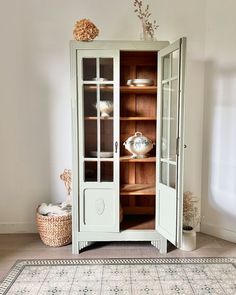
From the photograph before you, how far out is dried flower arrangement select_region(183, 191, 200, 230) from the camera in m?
3.02

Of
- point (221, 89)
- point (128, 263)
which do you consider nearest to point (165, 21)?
point (221, 89)

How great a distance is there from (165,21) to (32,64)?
151cm

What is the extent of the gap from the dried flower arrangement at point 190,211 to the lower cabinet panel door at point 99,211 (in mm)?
739

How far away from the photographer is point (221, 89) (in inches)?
121

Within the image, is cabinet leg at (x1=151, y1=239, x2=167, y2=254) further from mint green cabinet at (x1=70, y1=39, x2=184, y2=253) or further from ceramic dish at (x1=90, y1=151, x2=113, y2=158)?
ceramic dish at (x1=90, y1=151, x2=113, y2=158)

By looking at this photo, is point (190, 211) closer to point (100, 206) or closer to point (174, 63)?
point (100, 206)

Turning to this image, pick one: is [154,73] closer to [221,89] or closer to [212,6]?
[221,89]

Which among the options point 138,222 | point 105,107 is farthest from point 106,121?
point 138,222

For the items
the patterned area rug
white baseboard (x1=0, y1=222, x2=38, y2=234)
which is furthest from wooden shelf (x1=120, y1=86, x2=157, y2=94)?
white baseboard (x1=0, y1=222, x2=38, y2=234)

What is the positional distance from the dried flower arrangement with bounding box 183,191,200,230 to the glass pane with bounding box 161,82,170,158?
2.09 feet

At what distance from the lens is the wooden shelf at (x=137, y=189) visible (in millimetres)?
2881

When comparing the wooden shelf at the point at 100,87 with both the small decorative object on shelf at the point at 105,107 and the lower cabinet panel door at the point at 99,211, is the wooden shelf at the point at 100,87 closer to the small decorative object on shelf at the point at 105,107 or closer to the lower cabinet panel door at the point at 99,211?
the small decorative object on shelf at the point at 105,107

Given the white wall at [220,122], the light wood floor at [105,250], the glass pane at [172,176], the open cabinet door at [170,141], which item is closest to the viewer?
the open cabinet door at [170,141]

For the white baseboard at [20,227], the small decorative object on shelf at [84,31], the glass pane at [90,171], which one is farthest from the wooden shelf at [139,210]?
the small decorative object on shelf at [84,31]
